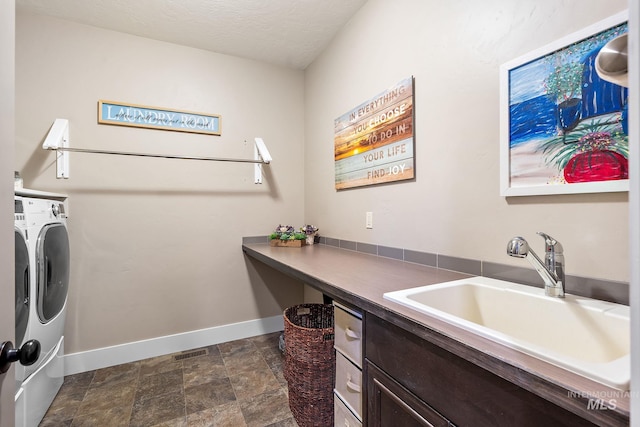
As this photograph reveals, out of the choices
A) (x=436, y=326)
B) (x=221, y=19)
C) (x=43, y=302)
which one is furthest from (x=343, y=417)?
(x=221, y=19)

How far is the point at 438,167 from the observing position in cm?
149

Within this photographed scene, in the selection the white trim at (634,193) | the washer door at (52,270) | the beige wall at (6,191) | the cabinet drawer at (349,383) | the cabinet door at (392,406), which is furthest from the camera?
the washer door at (52,270)

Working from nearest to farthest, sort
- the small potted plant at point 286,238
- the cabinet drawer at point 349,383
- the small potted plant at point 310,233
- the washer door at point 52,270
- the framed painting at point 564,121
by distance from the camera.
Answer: the framed painting at point 564,121 → the cabinet drawer at point 349,383 → the washer door at point 52,270 → the small potted plant at point 286,238 → the small potted plant at point 310,233

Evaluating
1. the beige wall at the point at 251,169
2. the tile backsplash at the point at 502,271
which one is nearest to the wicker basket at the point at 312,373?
the tile backsplash at the point at 502,271

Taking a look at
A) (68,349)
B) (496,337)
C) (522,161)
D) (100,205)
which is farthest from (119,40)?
(496,337)

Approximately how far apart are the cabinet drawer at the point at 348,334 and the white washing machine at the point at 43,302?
1.28 metres

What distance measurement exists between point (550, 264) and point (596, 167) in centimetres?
34

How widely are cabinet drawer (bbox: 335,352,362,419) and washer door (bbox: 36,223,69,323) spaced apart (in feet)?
4.92

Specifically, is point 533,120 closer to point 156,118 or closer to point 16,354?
point 16,354

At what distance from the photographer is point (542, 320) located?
95 cm

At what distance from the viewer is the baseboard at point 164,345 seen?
2.13m

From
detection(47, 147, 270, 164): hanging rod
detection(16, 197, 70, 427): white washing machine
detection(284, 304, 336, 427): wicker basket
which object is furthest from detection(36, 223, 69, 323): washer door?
detection(284, 304, 336, 427): wicker basket

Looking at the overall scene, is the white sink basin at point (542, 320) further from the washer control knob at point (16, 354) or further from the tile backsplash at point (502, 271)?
the washer control knob at point (16, 354)

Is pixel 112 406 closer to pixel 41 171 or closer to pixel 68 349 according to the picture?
pixel 68 349
